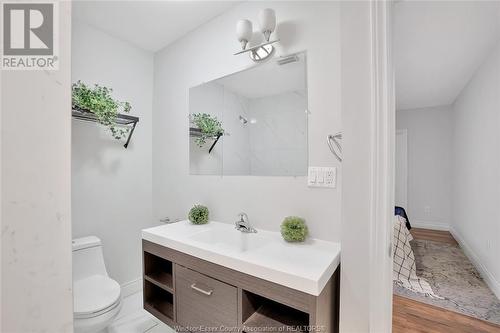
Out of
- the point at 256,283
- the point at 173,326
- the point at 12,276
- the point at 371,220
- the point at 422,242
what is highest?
the point at 12,276

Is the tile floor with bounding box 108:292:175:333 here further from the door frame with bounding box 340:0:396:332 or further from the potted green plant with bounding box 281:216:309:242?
the door frame with bounding box 340:0:396:332

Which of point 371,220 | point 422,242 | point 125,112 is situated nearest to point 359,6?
point 371,220

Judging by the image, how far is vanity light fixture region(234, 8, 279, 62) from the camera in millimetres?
1443

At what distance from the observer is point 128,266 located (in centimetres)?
223

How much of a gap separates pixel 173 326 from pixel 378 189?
4.89ft

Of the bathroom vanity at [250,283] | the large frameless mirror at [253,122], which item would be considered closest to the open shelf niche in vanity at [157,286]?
the bathroom vanity at [250,283]

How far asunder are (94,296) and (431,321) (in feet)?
8.49

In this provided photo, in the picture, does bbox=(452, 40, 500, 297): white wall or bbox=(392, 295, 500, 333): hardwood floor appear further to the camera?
bbox=(452, 40, 500, 297): white wall

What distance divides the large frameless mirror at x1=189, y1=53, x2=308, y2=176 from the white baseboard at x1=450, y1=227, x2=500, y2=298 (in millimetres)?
2498

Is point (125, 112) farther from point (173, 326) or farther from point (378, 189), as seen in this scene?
point (378, 189)

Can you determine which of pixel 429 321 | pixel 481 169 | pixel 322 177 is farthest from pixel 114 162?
pixel 481 169

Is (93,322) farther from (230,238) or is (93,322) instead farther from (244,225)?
(244,225)

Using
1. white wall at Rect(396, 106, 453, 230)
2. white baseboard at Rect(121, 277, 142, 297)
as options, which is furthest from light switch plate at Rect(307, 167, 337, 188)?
white wall at Rect(396, 106, 453, 230)

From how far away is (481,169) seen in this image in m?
2.80
